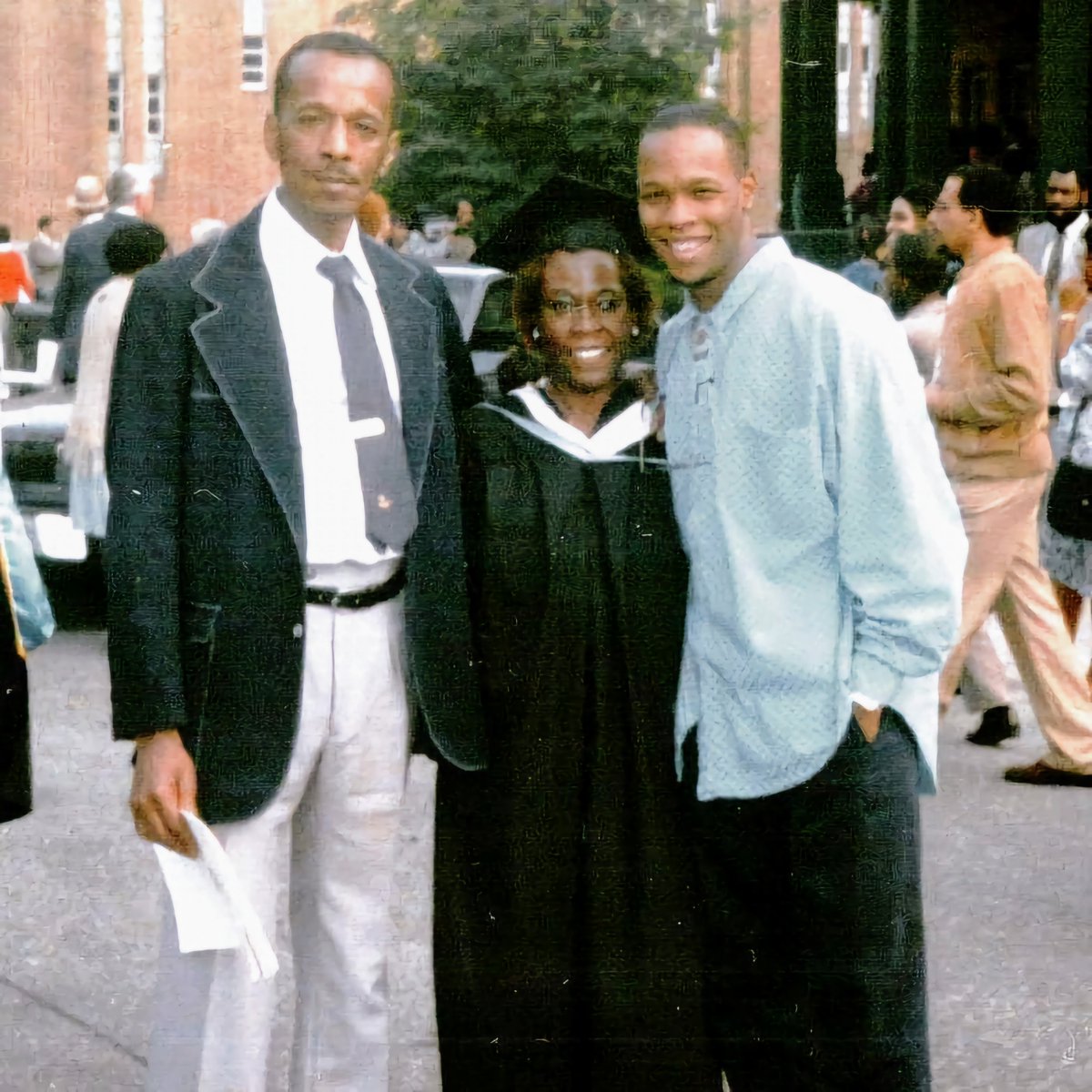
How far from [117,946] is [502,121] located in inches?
214

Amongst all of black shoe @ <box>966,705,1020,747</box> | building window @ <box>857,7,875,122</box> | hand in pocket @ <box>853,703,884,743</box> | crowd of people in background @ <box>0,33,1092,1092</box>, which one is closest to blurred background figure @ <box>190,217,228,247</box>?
crowd of people in background @ <box>0,33,1092,1092</box>

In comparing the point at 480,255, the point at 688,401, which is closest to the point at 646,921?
the point at 688,401

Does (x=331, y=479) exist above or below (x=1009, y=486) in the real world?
above

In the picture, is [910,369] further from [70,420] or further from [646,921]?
[70,420]

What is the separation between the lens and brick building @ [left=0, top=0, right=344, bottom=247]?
456 cm

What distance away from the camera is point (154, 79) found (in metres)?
5.26

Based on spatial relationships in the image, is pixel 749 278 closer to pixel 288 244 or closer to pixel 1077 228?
pixel 288 244

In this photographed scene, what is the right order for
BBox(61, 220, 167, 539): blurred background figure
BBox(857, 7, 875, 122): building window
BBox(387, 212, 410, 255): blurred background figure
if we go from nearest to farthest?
1. BBox(61, 220, 167, 539): blurred background figure
2. BBox(387, 212, 410, 255): blurred background figure
3. BBox(857, 7, 875, 122): building window

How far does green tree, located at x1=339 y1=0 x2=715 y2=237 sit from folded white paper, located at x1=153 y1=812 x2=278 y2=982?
217 inches

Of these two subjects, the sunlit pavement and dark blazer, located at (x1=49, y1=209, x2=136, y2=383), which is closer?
the sunlit pavement

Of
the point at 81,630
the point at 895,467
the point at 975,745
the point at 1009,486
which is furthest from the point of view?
the point at 81,630

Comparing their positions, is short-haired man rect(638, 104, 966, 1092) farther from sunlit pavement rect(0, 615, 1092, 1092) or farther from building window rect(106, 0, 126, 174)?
building window rect(106, 0, 126, 174)

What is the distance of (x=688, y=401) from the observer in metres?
3.13

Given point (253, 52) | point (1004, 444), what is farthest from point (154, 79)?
point (1004, 444)
